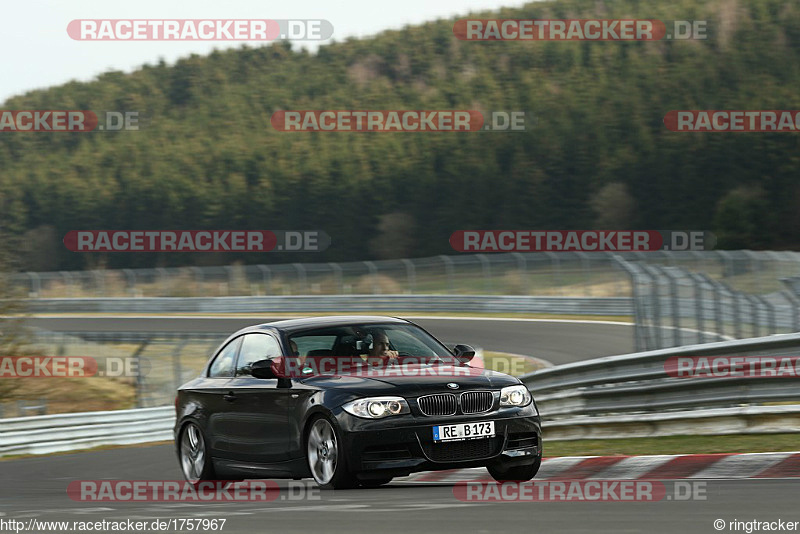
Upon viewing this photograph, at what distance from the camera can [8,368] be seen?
2330 cm

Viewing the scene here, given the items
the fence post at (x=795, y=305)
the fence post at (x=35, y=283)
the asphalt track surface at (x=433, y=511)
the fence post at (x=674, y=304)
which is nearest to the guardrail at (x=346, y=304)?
the fence post at (x=35, y=283)

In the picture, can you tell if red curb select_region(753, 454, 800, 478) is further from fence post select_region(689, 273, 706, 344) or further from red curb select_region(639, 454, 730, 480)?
fence post select_region(689, 273, 706, 344)

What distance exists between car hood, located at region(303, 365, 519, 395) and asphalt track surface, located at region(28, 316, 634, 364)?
17.6 m

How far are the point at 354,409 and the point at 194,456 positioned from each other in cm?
253

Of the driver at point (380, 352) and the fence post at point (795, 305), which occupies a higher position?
the driver at point (380, 352)

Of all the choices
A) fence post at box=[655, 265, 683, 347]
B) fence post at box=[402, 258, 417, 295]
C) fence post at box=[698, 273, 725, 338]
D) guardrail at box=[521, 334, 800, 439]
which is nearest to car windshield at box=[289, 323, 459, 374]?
guardrail at box=[521, 334, 800, 439]

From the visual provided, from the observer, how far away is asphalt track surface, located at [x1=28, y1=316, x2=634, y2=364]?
28.6 meters

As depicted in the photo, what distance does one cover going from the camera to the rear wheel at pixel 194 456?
10602mm

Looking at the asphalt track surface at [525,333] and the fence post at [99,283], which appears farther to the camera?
the fence post at [99,283]

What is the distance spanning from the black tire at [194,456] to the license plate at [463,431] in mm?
2489

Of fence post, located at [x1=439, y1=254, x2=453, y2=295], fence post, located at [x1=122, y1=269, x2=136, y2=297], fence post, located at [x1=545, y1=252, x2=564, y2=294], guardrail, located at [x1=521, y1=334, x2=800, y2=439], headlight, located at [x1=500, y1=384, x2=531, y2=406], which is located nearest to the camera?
headlight, located at [x1=500, y1=384, x2=531, y2=406]

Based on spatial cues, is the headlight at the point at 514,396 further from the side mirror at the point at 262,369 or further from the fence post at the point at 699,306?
the fence post at the point at 699,306

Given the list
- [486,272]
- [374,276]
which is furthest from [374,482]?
[374,276]

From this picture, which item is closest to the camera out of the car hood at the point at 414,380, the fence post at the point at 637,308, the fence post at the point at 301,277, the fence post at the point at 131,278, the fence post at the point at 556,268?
the car hood at the point at 414,380
